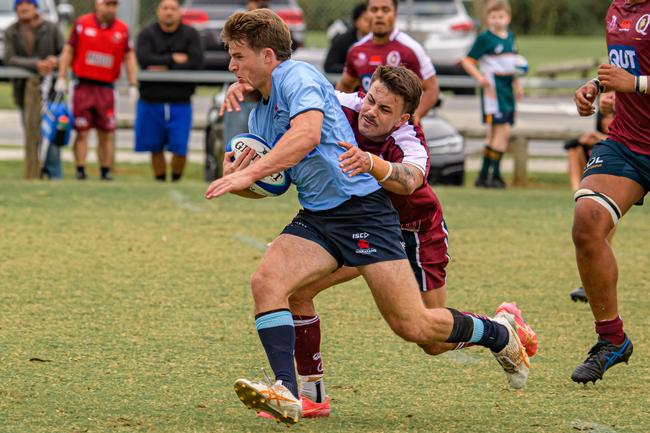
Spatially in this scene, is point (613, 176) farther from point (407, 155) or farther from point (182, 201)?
point (182, 201)

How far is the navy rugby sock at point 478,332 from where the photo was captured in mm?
5191

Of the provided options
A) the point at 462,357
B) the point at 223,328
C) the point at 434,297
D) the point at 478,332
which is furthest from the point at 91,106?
the point at 478,332

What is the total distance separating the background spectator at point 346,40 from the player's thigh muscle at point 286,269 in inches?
298

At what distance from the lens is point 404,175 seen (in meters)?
4.89

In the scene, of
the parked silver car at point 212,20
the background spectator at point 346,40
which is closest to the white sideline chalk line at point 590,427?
the background spectator at point 346,40

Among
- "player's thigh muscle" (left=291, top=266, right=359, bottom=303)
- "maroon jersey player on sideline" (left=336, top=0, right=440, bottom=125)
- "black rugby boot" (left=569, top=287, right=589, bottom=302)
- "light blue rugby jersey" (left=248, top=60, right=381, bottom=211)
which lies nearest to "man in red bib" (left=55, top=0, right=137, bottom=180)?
"maroon jersey player on sideline" (left=336, top=0, right=440, bottom=125)

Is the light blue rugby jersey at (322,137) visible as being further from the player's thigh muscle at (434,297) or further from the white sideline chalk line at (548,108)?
the white sideline chalk line at (548,108)

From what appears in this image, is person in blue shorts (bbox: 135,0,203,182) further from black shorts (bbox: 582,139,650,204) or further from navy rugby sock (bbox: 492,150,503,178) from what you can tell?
black shorts (bbox: 582,139,650,204)

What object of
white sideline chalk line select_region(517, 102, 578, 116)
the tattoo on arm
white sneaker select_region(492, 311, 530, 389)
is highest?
the tattoo on arm

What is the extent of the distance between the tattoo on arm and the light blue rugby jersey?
186mm

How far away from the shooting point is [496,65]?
12.9 metres

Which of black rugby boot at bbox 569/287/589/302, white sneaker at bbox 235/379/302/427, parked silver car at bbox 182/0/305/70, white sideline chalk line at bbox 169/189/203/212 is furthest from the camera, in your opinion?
parked silver car at bbox 182/0/305/70

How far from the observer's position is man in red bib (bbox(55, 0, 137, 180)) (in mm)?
12758

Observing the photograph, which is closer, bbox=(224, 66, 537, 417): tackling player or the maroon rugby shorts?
bbox=(224, 66, 537, 417): tackling player
